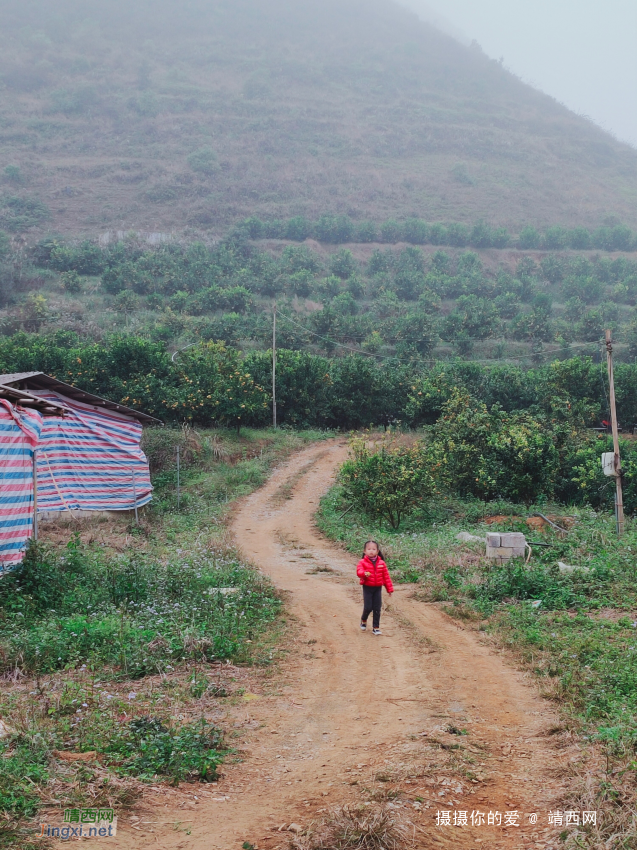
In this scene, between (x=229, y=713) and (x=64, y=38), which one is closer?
(x=229, y=713)

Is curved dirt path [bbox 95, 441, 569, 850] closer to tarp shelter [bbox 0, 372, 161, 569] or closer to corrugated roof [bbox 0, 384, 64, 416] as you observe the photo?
corrugated roof [bbox 0, 384, 64, 416]

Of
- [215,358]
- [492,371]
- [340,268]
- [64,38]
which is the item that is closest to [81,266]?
[340,268]

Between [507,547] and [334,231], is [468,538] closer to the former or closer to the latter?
[507,547]

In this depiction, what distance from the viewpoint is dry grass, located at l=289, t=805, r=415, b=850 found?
3824 millimetres

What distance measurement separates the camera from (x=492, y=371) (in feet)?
119

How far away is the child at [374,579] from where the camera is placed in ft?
28.6

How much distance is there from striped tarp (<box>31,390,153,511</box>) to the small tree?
6.74 metres

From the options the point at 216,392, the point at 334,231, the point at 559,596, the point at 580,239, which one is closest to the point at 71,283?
the point at 216,392

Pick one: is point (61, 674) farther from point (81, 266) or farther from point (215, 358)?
point (81, 266)

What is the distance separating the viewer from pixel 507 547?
1242 centimetres

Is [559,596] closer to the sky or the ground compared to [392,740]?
closer to the ground

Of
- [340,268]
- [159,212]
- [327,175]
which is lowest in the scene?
[340,268]

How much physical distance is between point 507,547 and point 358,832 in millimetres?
9152

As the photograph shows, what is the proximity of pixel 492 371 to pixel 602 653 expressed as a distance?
30.1 metres
